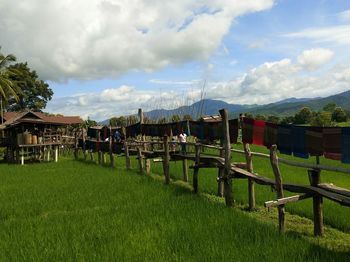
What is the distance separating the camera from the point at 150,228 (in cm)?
651

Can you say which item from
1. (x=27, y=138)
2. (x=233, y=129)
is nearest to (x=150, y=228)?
(x=233, y=129)

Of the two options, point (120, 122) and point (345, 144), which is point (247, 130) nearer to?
point (345, 144)

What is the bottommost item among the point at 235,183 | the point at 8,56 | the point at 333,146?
the point at 235,183

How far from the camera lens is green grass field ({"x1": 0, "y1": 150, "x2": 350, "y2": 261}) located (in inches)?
203

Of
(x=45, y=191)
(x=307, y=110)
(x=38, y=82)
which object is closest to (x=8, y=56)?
(x=38, y=82)

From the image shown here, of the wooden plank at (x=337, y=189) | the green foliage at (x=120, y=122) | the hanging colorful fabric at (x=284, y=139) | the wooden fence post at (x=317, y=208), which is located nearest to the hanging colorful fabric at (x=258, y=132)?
the hanging colorful fabric at (x=284, y=139)

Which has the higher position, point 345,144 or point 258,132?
point 258,132

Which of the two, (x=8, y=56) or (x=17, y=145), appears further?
(x=8, y=56)

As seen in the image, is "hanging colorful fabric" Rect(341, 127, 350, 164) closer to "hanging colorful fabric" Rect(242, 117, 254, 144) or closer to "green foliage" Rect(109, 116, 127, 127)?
"hanging colorful fabric" Rect(242, 117, 254, 144)

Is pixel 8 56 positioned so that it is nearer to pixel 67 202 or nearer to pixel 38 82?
pixel 38 82

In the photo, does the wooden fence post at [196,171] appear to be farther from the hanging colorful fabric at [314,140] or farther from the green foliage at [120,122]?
the green foliage at [120,122]

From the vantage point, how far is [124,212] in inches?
309

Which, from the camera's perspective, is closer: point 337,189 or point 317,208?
point 337,189

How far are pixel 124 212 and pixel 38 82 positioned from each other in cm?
4834
